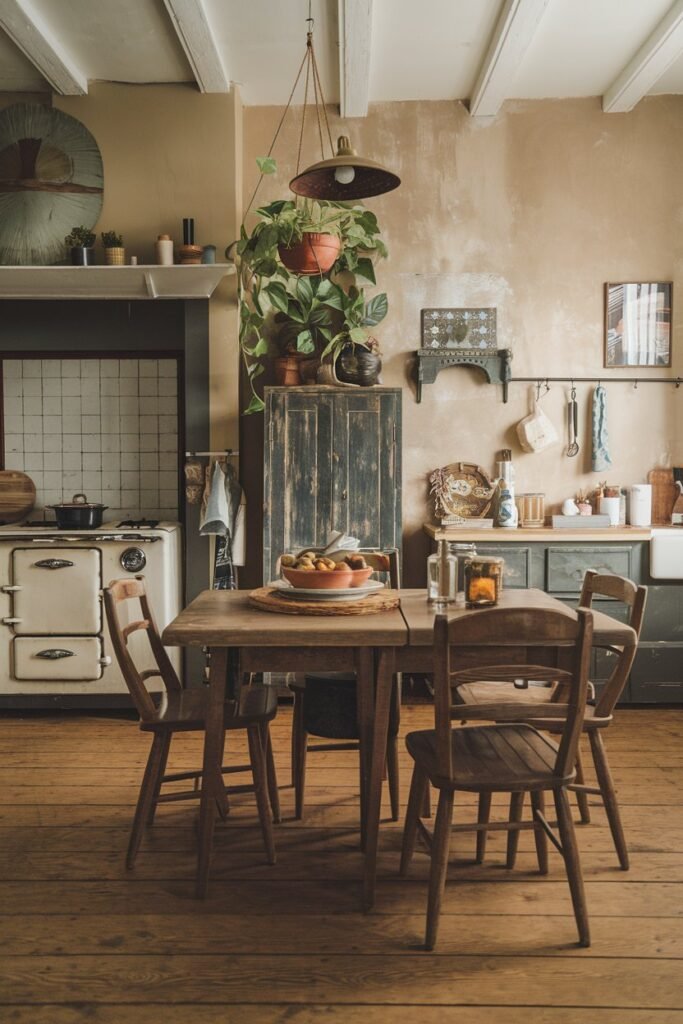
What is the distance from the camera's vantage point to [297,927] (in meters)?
2.34

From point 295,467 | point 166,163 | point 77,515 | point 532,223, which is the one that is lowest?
point 77,515

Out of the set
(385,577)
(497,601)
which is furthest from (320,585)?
(385,577)

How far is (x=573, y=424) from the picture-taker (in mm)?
4961

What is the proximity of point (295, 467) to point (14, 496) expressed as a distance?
5.83 ft

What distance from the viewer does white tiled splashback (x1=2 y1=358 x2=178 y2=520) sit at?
5078mm

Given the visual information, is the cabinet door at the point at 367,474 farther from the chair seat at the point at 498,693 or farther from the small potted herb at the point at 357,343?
the chair seat at the point at 498,693

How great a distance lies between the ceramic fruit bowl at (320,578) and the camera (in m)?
2.76

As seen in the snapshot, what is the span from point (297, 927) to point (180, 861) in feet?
1.88

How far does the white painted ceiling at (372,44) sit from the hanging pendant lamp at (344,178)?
1112mm

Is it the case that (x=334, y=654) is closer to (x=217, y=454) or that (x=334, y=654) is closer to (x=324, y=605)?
(x=324, y=605)

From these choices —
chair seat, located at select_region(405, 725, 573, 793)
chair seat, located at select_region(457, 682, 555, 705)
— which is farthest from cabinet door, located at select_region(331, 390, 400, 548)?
chair seat, located at select_region(405, 725, 573, 793)

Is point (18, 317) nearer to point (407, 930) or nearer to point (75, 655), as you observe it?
point (75, 655)

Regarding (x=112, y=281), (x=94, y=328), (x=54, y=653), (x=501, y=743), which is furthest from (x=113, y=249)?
(x=501, y=743)

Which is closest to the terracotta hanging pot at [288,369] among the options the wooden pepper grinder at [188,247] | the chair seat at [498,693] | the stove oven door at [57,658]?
the wooden pepper grinder at [188,247]
